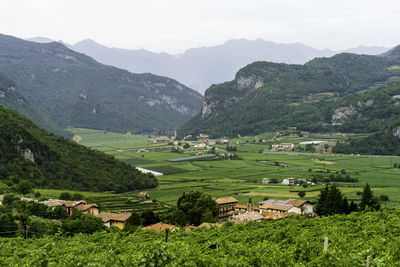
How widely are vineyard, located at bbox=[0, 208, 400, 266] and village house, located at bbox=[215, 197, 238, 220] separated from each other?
2738 centimetres

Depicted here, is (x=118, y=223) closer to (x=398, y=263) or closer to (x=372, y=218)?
(x=372, y=218)

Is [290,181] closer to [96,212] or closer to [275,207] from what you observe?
[275,207]

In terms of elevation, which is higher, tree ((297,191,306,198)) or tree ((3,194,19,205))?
tree ((3,194,19,205))

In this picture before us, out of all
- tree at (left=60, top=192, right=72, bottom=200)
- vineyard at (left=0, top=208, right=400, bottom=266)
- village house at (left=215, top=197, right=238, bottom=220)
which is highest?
vineyard at (left=0, top=208, right=400, bottom=266)

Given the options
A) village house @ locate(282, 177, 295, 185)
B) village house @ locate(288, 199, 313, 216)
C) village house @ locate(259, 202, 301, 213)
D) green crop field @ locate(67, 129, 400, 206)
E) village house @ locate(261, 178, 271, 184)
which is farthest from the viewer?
village house @ locate(261, 178, 271, 184)

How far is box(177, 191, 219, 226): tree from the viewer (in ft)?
180

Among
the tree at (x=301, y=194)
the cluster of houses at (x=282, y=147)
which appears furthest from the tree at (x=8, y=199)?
the cluster of houses at (x=282, y=147)

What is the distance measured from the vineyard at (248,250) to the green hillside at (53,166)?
51735 mm

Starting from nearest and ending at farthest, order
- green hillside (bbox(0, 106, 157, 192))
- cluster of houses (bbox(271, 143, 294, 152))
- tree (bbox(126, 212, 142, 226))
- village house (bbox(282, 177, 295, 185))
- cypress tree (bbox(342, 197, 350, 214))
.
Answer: tree (bbox(126, 212, 142, 226))
cypress tree (bbox(342, 197, 350, 214))
green hillside (bbox(0, 106, 157, 192))
village house (bbox(282, 177, 295, 185))
cluster of houses (bbox(271, 143, 294, 152))

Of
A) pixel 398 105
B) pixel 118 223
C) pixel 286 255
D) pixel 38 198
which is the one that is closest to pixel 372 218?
pixel 286 255

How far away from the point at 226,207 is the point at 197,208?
437 inches

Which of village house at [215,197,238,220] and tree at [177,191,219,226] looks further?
village house at [215,197,238,220]

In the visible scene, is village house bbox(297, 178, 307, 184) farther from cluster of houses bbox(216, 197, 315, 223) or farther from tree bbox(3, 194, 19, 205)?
tree bbox(3, 194, 19, 205)

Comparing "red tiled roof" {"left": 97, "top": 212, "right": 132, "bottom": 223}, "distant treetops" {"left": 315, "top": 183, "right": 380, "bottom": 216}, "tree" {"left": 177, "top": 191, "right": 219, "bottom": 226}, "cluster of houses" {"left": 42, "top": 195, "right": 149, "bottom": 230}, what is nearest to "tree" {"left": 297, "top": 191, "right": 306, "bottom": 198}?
"distant treetops" {"left": 315, "top": 183, "right": 380, "bottom": 216}
